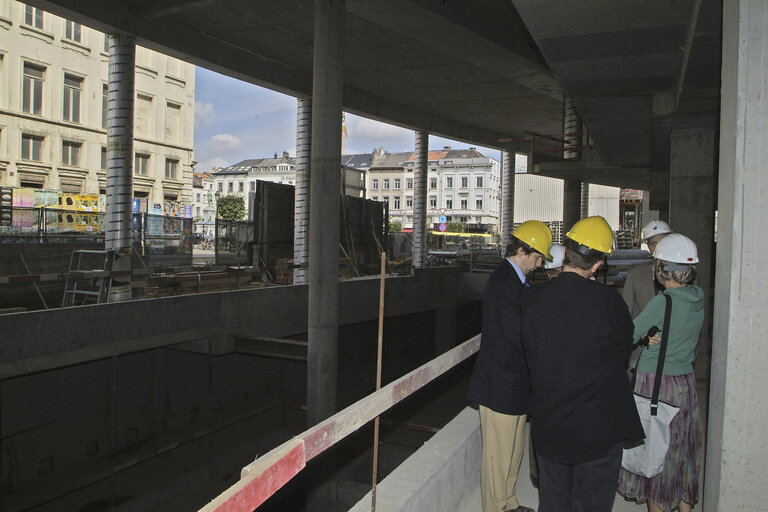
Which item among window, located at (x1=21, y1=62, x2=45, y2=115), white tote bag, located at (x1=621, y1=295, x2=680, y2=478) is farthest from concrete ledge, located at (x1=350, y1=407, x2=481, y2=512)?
window, located at (x1=21, y1=62, x2=45, y2=115)

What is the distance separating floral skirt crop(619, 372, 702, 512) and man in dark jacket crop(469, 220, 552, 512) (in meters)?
0.81

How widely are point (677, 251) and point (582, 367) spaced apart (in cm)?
144

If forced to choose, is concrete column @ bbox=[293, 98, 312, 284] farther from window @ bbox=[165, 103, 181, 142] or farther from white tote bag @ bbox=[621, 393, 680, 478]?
window @ bbox=[165, 103, 181, 142]

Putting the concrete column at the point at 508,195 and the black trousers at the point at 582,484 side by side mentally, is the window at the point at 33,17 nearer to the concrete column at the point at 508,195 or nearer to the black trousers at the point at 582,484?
the concrete column at the point at 508,195

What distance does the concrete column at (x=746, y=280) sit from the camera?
2.63 meters

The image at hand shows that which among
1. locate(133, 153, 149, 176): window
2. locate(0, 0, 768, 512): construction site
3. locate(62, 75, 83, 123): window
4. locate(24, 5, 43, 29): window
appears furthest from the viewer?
locate(133, 153, 149, 176): window

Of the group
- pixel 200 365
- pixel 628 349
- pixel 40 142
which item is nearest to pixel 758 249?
pixel 628 349

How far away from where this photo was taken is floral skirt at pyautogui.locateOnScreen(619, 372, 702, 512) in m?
3.60

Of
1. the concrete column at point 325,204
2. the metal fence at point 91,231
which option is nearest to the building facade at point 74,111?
the metal fence at point 91,231

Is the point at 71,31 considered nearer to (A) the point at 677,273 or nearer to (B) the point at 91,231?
(B) the point at 91,231

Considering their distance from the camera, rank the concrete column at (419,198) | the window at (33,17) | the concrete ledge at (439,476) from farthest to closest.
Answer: the window at (33,17) < the concrete column at (419,198) < the concrete ledge at (439,476)

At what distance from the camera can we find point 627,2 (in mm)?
6320

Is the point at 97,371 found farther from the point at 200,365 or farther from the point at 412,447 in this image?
the point at 412,447

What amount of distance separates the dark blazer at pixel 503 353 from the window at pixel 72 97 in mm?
35577
